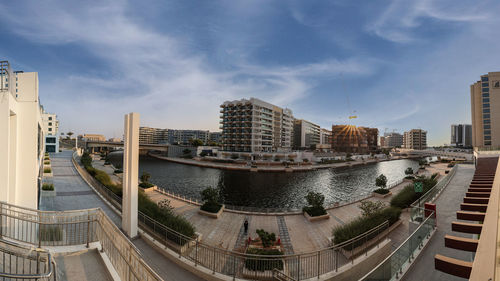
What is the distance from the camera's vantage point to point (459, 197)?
10758 mm

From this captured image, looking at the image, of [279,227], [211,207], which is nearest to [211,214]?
[211,207]

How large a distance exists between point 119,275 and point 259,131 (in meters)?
59.7

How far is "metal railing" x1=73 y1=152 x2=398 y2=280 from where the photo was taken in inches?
271

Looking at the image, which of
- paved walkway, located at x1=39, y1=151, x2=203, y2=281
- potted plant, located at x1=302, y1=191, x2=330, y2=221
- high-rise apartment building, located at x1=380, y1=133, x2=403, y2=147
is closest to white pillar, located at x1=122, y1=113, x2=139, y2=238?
paved walkway, located at x1=39, y1=151, x2=203, y2=281

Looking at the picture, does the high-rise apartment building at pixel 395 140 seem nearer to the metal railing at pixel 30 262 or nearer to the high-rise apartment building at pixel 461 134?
the high-rise apartment building at pixel 461 134

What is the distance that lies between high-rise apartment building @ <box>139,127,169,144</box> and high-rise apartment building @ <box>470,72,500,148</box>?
137m

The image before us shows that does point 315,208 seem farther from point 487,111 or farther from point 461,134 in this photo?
point 461,134

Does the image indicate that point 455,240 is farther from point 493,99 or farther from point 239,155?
point 493,99

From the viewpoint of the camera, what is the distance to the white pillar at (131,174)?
8.80 meters

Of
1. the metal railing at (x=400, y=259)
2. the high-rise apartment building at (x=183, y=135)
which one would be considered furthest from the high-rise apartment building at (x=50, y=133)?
the high-rise apartment building at (x=183, y=135)

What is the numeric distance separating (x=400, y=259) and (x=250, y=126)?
2287 inches

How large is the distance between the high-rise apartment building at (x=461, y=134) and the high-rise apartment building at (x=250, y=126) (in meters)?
161

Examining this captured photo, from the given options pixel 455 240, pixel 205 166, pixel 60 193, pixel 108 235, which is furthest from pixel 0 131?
pixel 205 166

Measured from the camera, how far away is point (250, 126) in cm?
6200
